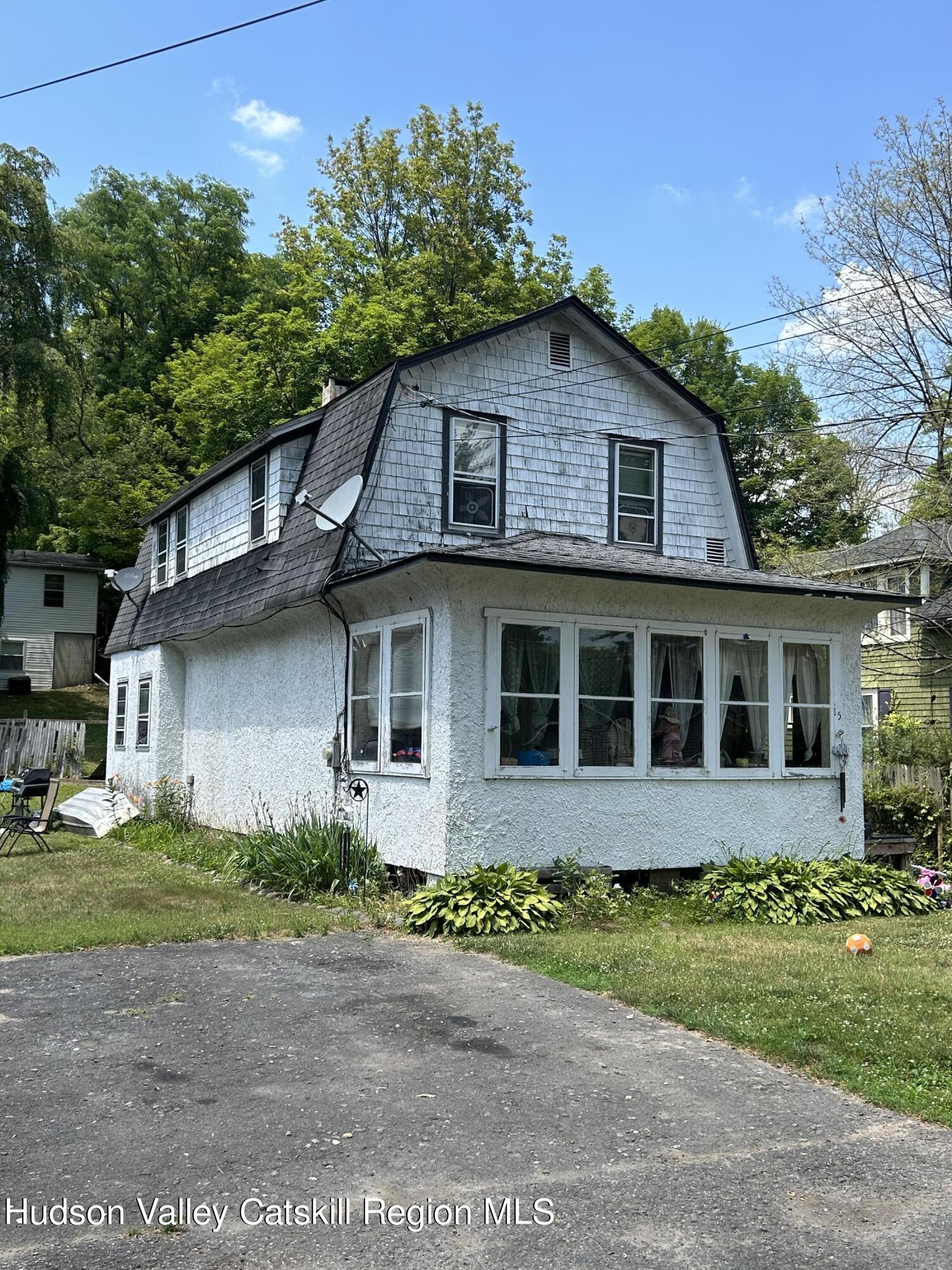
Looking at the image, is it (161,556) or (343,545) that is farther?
(161,556)

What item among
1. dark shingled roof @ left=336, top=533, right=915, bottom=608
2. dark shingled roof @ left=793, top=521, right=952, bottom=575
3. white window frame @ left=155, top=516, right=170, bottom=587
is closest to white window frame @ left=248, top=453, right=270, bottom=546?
dark shingled roof @ left=336, top=533, right=915, bottom=608

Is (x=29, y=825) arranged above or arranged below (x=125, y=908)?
above

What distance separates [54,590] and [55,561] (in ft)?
4.39

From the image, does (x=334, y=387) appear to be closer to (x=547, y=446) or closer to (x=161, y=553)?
(x=547, y=446)

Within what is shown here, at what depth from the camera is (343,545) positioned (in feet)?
40.0

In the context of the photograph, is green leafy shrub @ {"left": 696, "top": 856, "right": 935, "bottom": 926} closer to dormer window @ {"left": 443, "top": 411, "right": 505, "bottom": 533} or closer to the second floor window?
dormer window @ {"left": 443, "top": 411, "right": 505, "bottom": 533}

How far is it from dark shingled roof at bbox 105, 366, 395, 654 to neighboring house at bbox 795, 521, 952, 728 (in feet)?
38.7

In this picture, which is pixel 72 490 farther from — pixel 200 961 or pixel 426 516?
pixel 200 961

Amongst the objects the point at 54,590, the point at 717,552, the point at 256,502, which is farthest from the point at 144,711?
the point at 54,590

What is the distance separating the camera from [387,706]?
1138cm

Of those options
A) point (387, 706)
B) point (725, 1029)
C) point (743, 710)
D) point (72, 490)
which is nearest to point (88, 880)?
point (387, 706)

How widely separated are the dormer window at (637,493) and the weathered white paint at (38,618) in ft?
112

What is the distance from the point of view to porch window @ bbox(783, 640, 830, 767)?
12258 millimetres

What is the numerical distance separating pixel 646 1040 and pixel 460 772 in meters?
4.14
